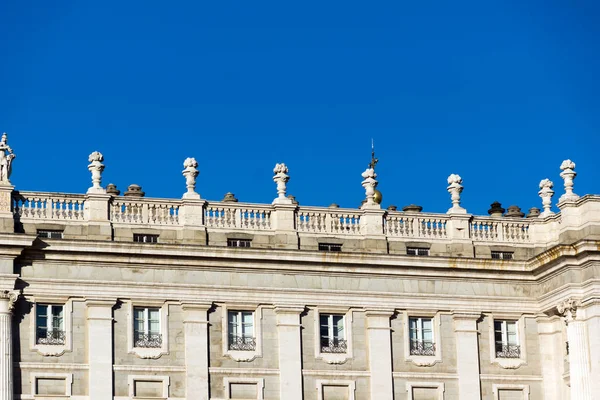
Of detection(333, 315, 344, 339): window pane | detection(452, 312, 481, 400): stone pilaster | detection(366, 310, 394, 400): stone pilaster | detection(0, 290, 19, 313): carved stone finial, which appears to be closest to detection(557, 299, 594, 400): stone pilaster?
detection(452, 312, 481, 400): stone pilaster

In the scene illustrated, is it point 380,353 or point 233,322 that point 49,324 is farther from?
point 380,353

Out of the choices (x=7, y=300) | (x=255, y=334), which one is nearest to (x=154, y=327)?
(x=255, y=334)

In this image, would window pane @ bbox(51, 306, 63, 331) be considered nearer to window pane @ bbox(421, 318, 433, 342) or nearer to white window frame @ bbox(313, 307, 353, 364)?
white window frame @ bbox(313, 307, 353, 364)

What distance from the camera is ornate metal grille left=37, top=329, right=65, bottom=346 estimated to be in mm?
77438

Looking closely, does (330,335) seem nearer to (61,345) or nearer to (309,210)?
(309,210)

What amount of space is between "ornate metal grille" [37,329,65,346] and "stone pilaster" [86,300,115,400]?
3.65 feet

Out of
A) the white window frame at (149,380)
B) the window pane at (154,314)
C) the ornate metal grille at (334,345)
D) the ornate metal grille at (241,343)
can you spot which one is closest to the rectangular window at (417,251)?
the ornate metal grille at (334,345)

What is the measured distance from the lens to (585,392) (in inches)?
3194

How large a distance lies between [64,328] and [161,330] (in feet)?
12.3

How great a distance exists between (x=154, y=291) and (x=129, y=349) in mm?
2456

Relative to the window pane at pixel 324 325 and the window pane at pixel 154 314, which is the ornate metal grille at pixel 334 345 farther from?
the window pane at pixel 154 314

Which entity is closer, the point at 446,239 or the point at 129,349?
the point at 129,349

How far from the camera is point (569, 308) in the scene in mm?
82000

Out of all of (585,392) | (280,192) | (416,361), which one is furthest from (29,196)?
(585,392)
